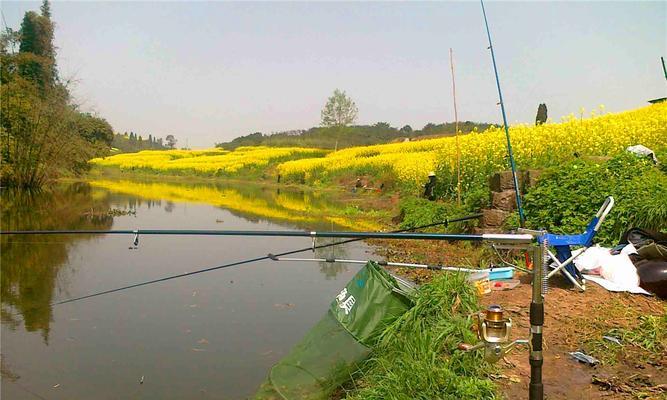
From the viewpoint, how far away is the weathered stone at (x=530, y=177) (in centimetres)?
677

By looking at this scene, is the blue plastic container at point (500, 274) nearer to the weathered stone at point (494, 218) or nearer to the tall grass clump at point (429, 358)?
the tall grass clump at point (429, 358)

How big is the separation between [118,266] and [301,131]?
59.2 meters

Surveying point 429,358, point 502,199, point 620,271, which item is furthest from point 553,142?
point 429,358

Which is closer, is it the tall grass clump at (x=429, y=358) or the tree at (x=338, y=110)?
the tall grass clump at (x=429, y=358)

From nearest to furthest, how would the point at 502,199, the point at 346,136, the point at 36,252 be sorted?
1. the point at 502,199
2. the point at 36,252
3. the point at 346,136

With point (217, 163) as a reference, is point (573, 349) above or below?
below

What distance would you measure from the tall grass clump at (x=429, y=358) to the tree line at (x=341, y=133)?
37.6 meters

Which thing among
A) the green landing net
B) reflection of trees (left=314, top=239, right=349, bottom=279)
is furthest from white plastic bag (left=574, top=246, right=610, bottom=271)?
reflection of trees (left=314, top=239, right=349, bottom=279)

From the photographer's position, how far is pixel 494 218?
22.9 ft

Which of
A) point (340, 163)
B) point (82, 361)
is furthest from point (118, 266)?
point (340, 163)

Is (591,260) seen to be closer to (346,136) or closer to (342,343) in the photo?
(342,343)

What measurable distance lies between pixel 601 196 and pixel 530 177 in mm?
1323

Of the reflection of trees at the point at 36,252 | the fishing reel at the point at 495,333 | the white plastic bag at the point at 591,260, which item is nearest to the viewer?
the fishing reel at the point at 495,333

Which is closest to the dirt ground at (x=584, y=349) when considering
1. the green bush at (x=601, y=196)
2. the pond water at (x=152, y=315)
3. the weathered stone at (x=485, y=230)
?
the green bush at (x=601, y=196)
